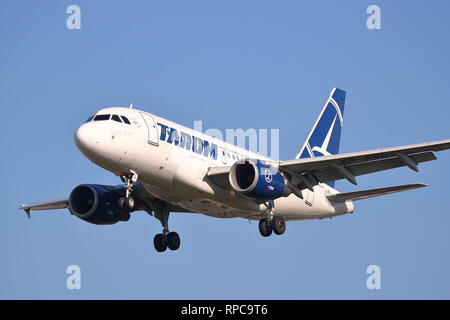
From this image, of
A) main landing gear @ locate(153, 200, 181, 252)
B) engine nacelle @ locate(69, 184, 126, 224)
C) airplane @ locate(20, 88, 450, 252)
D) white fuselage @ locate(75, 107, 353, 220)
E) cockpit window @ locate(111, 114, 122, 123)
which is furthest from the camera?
main landing gear @ locate(153, 200, 181, 252)

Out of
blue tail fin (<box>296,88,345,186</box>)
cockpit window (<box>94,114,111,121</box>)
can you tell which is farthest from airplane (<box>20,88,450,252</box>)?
blue tail fin (<box>296,88,345,186</box>)

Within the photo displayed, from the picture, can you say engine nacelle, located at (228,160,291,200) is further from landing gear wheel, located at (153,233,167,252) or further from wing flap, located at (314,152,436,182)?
landing gear wheel, located at (153,233,167,252)

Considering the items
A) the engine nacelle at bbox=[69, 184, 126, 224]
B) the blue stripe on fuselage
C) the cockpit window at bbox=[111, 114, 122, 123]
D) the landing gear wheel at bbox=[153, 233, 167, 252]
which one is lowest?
the landing gear wheel at bbox=[153, 233, 167, 252]

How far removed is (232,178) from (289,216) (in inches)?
256

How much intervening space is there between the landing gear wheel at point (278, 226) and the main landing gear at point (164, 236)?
523 cm

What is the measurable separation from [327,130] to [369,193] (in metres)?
8.73

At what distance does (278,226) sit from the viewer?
46.0m

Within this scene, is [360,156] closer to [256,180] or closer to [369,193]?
[256,180]

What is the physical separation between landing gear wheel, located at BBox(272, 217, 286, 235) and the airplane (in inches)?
1.8

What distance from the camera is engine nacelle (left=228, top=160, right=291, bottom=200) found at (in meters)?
42.7

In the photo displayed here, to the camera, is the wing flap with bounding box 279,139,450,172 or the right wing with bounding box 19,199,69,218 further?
the right wing with bounding box 19,199,69,218
